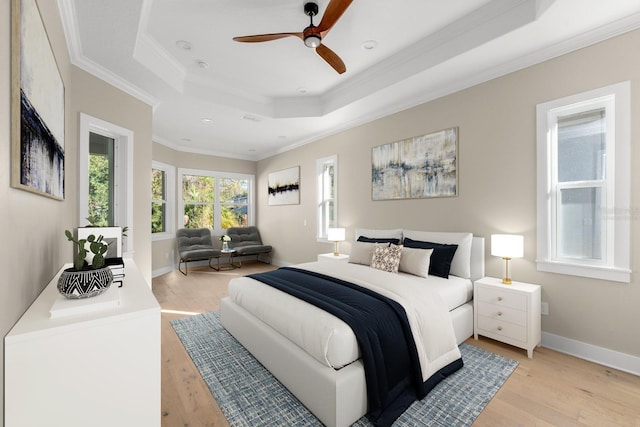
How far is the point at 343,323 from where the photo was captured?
182cm

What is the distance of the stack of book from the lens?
1621 millimetres

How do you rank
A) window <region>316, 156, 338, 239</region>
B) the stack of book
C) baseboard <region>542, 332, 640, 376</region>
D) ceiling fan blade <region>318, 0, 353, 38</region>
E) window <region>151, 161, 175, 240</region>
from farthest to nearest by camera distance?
window <region>151, 161, 175, 240</region> < window <region>316, 156, 338, 239</region> < baseboard <region>542, 332, 640, 376</region> < ceiling fan blade <region>318, 0, 353, 38</region> < the stack of book

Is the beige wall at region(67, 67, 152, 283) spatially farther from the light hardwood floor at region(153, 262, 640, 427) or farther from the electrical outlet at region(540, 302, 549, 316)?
the electrical outlet at region(540, 302, 549, 316)

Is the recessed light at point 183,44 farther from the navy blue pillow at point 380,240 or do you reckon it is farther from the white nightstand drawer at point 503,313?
the white nightstand drawer at point 503,313

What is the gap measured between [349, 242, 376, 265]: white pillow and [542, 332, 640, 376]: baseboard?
6.03ft

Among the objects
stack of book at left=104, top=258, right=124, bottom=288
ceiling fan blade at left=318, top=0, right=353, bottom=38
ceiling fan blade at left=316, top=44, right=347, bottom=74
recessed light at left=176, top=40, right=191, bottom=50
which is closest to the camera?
stack of book at left=104, top=258, right=124, bottom=288

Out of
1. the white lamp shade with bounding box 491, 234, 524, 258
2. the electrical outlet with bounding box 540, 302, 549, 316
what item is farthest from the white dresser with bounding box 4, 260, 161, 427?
the electrical outlet with bounding box 540, 302, 549, 316

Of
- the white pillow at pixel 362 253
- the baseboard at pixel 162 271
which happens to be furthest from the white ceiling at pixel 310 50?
the baseboard at pixel 162 271

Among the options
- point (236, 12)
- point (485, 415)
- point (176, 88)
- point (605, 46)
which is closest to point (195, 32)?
point (236, 12)

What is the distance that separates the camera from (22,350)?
3.05 ft

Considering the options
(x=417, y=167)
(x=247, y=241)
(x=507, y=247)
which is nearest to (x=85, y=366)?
(x=507, y=247)

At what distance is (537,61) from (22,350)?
4.04m

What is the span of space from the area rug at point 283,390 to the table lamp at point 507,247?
88cm

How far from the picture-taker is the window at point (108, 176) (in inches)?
117
